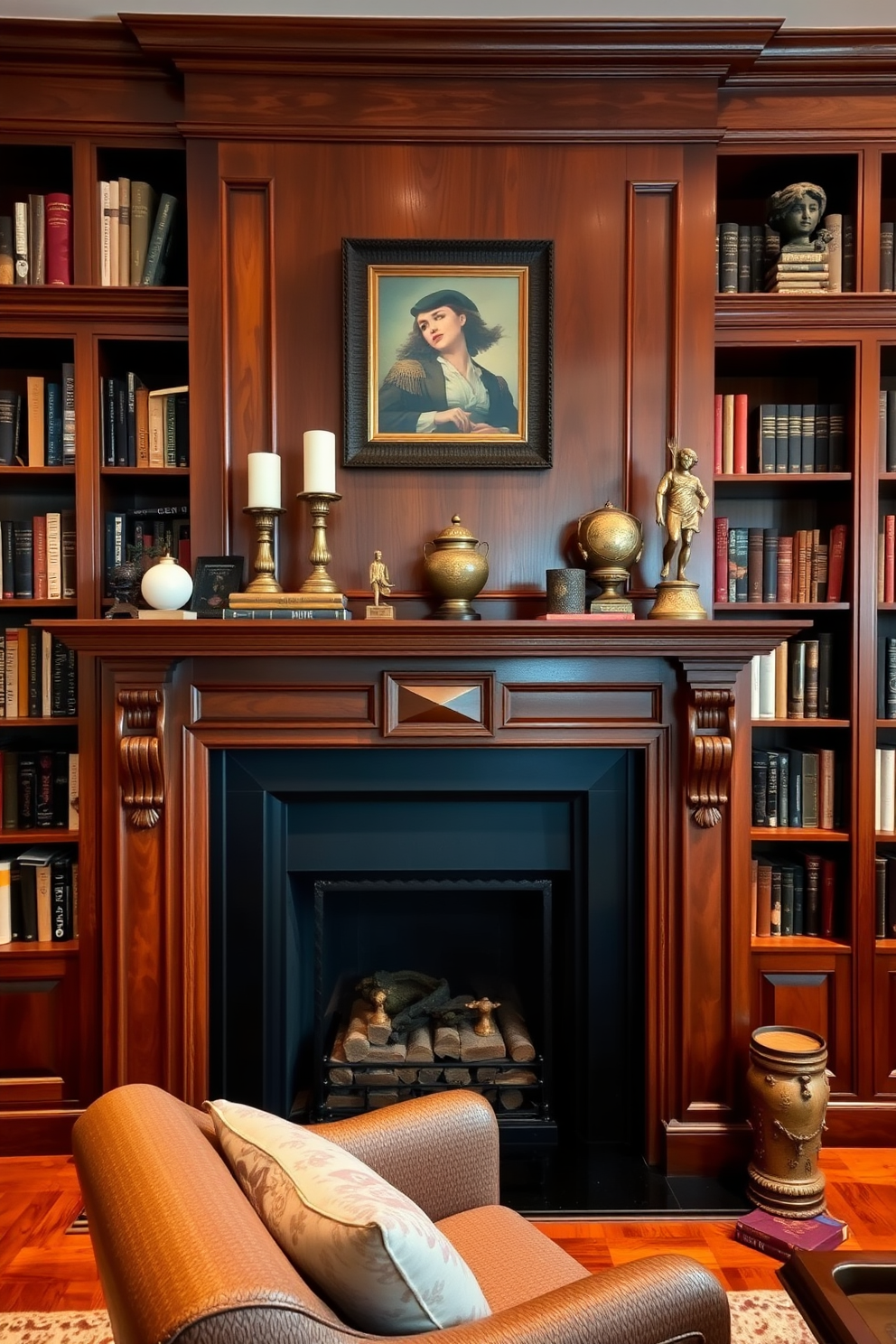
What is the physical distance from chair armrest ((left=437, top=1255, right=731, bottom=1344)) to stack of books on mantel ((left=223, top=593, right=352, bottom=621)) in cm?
156

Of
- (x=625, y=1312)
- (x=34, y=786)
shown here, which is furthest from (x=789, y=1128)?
(x=34, y=786)

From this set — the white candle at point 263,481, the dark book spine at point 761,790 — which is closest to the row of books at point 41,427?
the white candle at point 263,481

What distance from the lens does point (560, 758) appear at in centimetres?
245

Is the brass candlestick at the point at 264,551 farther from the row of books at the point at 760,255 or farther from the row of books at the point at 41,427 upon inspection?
the row of books at the point at 760,255

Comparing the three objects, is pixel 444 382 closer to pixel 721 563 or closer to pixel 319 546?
pixel 319 546

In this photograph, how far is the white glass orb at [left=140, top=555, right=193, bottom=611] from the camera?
2.29m

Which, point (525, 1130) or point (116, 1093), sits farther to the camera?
point (525, 1130)

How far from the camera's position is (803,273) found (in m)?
2.59

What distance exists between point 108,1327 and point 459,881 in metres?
1.25

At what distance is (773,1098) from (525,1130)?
0.67 metres

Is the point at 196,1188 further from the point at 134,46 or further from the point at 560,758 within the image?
the point at 134,46

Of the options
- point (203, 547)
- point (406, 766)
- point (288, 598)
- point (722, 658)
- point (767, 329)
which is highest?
point (767, 329)

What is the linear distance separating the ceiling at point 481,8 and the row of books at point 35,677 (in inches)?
64.1

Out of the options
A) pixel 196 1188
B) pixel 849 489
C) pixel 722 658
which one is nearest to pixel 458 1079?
pixel 722 658
